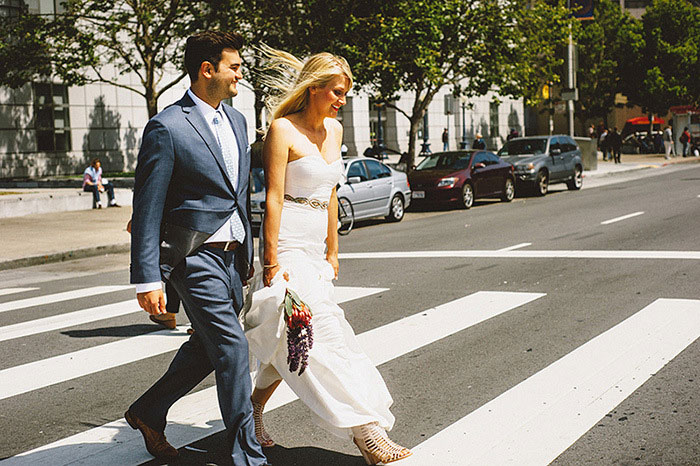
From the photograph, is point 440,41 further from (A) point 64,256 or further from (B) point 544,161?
(A) point 64,256

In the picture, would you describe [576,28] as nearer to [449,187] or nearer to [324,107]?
[449,187]

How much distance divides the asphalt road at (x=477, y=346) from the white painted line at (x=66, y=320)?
0.14 meters

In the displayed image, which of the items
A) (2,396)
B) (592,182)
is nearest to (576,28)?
(592,182)

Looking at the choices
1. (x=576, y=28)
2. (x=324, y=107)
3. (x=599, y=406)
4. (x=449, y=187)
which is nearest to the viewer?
(x=324, y=107)

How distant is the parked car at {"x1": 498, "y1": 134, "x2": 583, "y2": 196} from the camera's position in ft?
78.4

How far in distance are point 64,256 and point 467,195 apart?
34.6 ft

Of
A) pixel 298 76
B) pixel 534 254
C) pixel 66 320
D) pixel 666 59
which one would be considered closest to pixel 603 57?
pixel 666 59

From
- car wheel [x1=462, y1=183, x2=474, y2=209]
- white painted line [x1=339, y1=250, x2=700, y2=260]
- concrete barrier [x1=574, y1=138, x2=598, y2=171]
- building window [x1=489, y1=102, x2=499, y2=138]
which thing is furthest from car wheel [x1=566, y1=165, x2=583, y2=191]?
building window [x1=489, y1=102, x2=499, y2=138]

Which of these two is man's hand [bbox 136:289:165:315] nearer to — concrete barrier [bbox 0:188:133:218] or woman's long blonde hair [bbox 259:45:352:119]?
woman's long blonde hair [bbox 259:45:352:119]

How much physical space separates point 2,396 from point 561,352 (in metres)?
3.78

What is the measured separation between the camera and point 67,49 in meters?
22.8

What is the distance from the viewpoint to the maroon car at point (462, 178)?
20562mm

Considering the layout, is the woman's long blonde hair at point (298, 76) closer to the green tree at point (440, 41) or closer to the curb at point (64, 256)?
the curb at point (64, 256)

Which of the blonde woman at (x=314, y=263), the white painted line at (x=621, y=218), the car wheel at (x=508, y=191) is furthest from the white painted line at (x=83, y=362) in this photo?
the car wheel at (x=508, y=191)
